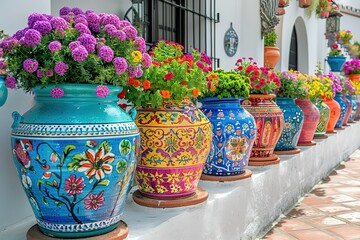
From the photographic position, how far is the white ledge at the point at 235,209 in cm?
198

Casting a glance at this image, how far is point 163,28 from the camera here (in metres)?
4.51

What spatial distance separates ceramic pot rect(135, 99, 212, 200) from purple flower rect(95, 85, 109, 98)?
0.59 m

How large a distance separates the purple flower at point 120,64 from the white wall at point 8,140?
0.61 meters

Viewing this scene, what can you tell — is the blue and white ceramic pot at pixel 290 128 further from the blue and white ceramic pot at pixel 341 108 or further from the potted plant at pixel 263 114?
the blue and white ceramic pot at pixel 341 108

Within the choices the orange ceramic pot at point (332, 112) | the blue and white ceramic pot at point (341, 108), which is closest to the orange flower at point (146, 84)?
the orange ceramic pot at point (332, 112)

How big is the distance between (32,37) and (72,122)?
1.13 ft

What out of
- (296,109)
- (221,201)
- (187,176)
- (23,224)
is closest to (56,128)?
(23,224)

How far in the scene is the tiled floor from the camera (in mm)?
3033

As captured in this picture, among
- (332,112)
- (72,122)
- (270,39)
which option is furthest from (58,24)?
(270,39)

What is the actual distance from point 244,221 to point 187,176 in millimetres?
775

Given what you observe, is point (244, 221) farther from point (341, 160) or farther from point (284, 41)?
point (284, 41)

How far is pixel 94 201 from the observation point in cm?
163

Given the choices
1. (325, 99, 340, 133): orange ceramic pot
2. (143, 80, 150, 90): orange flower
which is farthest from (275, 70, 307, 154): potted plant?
(143, 80, 150, 90): orange flower

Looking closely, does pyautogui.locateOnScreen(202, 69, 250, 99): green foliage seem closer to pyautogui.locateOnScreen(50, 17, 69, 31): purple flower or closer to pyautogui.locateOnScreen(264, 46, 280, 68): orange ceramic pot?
pyautogui.locateOnScreen(50, 17, 69, 31): purple flower
